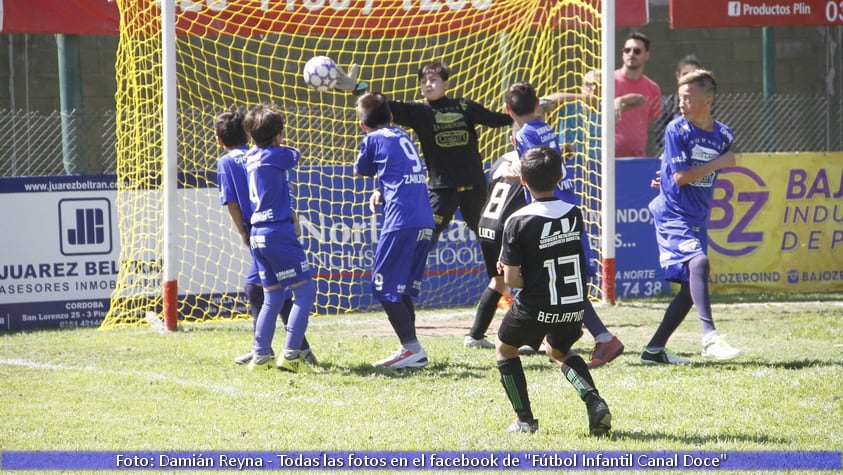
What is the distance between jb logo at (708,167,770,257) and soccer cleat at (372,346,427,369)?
4.95 meters

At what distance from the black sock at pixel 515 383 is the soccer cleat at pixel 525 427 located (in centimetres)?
5

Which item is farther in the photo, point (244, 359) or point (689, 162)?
point (244, 359)

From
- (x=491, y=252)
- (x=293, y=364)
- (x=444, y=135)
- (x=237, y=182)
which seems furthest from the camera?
(x=444, y=135)

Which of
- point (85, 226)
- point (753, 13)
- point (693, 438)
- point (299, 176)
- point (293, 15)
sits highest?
point (753, 13)

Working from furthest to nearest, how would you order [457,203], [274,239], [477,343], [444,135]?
[457,203] < [444,135] < [477,343] < [274,239]

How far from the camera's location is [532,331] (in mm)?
5359

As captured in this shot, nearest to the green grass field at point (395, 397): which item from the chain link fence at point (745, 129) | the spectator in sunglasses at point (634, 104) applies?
the spectator in sunglasses at point (634, 104)

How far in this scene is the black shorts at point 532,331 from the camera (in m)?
5.35

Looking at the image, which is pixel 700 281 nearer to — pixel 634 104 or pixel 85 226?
pixel 634 104

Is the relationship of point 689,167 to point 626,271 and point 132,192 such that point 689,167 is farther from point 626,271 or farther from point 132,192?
point 132,192

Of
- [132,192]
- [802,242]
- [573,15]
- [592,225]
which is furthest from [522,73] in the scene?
[132,192]

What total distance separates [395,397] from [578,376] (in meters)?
1.48

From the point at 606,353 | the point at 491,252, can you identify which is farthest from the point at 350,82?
the point at 606,353

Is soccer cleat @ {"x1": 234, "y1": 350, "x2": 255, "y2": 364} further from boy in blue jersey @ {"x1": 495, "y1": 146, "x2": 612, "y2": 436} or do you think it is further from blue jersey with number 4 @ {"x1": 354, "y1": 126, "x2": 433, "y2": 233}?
boy in blue jersey @ {"x1": 495, "y1": 146, "x2": 612, "y2": 436}
